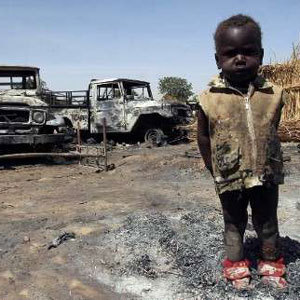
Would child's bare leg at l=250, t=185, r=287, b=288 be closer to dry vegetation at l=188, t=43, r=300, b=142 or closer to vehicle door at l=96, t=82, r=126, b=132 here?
dry vegetation at l=188, t=43, r=300, b=142

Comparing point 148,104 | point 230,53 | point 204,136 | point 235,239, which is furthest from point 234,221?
point 148,104

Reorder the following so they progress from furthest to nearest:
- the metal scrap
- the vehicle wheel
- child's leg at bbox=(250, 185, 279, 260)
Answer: the vehicle wheel, the metal scrap, child's leg at bbox=(250, 185, 279, 260)

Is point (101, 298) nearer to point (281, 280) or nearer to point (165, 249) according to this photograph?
point (165, 249)

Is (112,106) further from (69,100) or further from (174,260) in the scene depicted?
(174,260)

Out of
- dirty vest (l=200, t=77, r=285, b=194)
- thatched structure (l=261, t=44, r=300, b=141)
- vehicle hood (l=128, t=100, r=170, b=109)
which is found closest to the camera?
dirty vest (l=200, t=77, r=285, b=194)

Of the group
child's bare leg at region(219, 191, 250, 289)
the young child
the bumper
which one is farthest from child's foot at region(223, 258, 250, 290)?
the bumper

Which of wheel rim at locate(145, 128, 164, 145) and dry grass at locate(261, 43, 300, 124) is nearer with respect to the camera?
dry grass at locate(261, 43, 300, 124)

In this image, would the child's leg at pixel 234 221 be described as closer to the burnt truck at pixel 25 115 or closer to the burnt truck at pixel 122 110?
the burnt truck at pixel 25 115

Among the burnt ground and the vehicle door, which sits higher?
the vehicle door

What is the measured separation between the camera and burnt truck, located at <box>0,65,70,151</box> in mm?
9646

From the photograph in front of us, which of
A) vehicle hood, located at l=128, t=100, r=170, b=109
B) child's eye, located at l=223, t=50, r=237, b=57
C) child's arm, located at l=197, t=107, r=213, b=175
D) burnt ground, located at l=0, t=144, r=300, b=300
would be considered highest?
child's eye, located at l=223, t=50, r=237, b=57

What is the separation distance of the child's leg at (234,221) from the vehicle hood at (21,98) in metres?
8.20

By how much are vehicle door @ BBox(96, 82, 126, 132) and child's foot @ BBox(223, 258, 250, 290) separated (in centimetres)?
1133

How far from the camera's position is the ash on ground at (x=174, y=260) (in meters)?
3.00
